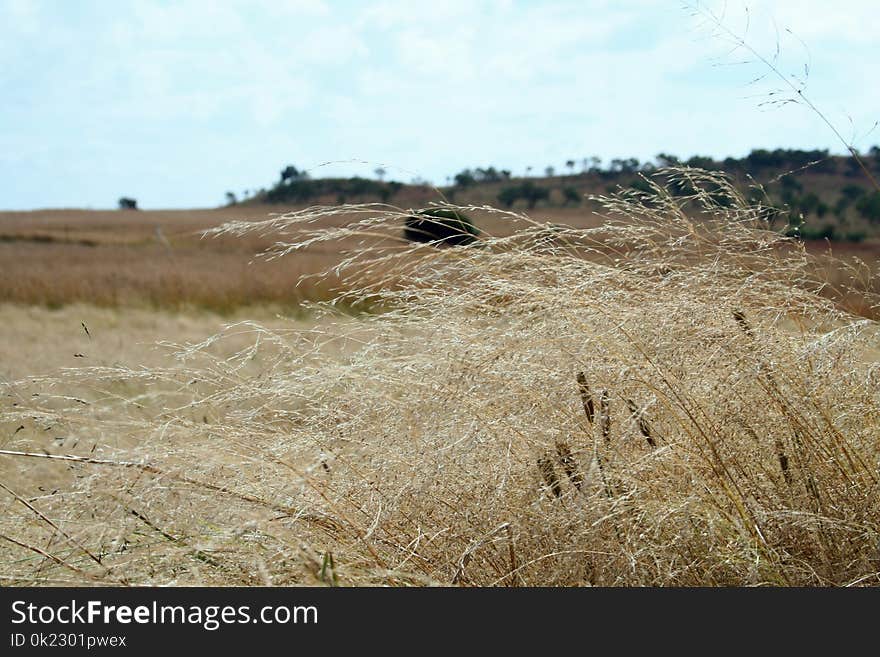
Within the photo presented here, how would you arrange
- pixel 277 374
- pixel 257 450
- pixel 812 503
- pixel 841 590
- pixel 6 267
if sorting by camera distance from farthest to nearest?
pixel 6 267 → pixel 277 374 → pixel 257 450 → pixel 812 503 → pixel 841 590

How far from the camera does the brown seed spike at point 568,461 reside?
6.35 ft

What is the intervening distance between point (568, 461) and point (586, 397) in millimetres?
173

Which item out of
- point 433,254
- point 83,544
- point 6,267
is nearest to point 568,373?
point 433,254

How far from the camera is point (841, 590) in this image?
5.60 ft

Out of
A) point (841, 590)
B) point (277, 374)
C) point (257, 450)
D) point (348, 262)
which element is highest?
point (348, 262)

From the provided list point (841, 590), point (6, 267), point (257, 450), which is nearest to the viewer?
point (841, 590)

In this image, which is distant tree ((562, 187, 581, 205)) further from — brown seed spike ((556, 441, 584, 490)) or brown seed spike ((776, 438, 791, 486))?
brown seed spike ((556, 441, 584, 490))

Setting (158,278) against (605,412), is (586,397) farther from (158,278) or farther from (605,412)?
(158,278)

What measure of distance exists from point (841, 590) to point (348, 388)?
1313mm

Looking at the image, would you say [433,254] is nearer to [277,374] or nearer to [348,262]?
[348,262]

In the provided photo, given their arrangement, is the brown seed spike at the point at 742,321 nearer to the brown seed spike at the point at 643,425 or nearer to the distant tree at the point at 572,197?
the brown seed spike at the point at 643,425

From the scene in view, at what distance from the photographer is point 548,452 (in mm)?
1966

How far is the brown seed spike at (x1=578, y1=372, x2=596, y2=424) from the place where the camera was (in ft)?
6.57

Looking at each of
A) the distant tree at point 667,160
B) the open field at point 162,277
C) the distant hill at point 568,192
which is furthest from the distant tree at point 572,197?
the distant tree at point 667,160
